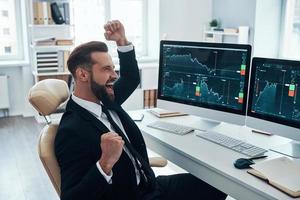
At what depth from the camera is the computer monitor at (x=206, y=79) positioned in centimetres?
209

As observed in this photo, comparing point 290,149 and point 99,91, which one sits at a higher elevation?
point 99,91

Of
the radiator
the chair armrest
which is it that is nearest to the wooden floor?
the radiator

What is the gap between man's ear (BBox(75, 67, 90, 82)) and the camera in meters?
1.71

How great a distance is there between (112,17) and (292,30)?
8.77ft

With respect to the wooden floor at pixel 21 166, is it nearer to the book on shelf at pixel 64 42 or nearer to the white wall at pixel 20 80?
the white wall at pixel 20 80

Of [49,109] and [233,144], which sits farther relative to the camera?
[233,144]

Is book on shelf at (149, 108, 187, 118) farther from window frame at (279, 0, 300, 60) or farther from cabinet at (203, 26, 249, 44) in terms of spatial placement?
window frame at (279, 0, 300, 60)

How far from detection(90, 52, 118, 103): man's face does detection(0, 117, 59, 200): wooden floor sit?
59.4 inches

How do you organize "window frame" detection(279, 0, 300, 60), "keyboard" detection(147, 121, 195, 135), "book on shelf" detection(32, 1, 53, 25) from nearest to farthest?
"keyboard" detection(147, 121, 195, 135) → "book on shelf" detection(32, 1, 53, 25) → "window frame" detection(279, 0, 300, 60)

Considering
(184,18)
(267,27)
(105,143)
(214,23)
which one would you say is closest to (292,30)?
(267,27)

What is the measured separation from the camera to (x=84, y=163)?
147cm

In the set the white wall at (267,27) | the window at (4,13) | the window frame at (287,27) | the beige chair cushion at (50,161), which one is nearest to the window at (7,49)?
the window at (4,13)

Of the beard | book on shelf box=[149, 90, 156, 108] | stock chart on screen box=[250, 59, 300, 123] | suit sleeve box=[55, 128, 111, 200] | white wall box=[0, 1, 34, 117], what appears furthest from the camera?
book on shelf box=[149, 90, 156, 108]

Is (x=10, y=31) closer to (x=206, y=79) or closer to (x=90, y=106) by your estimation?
(x=206, y=79)
